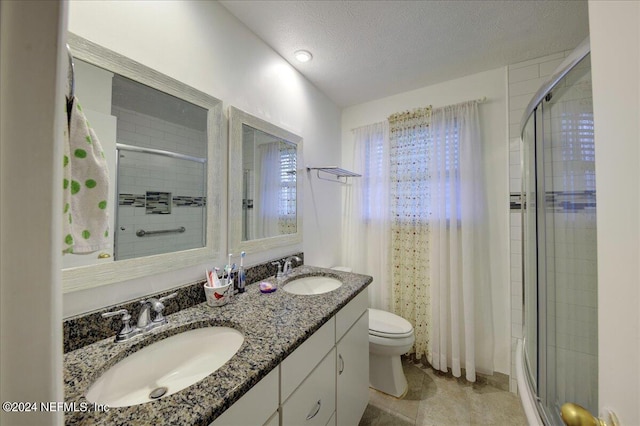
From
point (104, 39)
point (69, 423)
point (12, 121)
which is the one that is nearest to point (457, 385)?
point (69, 423)

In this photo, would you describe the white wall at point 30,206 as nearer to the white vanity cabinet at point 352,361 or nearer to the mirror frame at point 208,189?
the mirror frame at point 208,189

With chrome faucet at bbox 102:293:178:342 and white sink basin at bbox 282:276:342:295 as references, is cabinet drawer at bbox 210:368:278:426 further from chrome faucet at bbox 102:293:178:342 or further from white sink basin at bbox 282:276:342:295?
white sink basin at bbox 282:276:342:295

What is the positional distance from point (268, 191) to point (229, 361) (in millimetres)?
998

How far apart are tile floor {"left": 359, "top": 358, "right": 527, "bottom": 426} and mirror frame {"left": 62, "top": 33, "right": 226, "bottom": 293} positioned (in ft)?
4.80

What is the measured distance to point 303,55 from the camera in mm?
1594

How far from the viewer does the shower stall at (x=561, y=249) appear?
846 mm

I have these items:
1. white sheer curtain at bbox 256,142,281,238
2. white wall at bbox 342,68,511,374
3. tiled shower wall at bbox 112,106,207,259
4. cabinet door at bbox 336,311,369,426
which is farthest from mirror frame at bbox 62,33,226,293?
white wall at bbox 342,68,511,374

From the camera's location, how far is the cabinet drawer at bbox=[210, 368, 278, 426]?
0.57 meters

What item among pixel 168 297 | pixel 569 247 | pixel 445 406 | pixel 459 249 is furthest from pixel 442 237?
pixel 168 297

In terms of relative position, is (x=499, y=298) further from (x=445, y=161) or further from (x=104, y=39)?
(x=104, y=39)

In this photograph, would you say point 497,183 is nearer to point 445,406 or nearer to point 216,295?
point 445,406

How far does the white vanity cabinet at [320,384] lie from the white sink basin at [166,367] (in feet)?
0.73

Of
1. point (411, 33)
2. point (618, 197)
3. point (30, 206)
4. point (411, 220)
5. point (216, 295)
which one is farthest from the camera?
point (411, 220)

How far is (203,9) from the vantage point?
1131 mm
